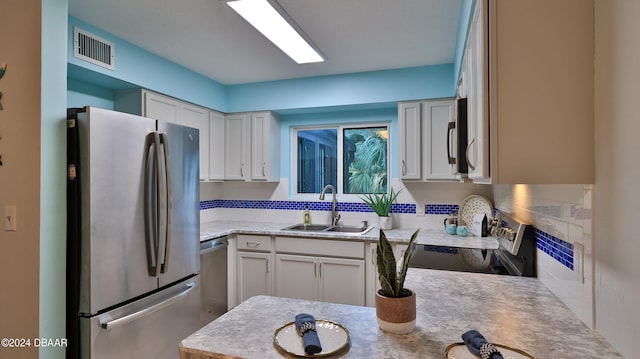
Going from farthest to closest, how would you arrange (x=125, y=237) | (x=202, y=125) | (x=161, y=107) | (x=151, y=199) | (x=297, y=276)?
(x=202, y=125)
(x=297, y=276)
(x=161, y=107)
(x=151, y=199)
(x=125, y=237)

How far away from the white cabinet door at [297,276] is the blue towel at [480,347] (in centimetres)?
211

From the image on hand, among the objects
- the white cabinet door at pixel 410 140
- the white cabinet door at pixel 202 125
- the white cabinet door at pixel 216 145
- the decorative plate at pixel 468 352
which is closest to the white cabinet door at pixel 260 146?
the white cabinet door at pixel 216 145

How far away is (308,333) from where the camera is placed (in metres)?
0.92

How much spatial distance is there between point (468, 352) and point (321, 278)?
2.15 m

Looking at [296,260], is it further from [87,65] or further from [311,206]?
[87,65]

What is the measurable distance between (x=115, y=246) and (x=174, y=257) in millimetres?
440

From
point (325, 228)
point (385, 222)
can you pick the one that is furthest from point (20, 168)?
point (385, 222)

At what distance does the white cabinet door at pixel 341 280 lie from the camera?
2.83 meters

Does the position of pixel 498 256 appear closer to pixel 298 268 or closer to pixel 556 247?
pixel 556 247

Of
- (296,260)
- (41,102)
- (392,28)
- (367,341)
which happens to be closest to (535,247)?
(367,341)

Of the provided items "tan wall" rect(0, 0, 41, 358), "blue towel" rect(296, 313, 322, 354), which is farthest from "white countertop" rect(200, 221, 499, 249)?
"blue towel" rect(296, 313, 322, 354)

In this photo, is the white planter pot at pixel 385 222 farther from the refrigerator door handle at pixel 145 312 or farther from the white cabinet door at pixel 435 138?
the refrigerator door handle at pixel 145 312

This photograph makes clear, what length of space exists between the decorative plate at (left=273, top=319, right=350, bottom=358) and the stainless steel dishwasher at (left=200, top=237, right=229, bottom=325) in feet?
6.25

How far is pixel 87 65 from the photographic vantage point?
2178 mm
